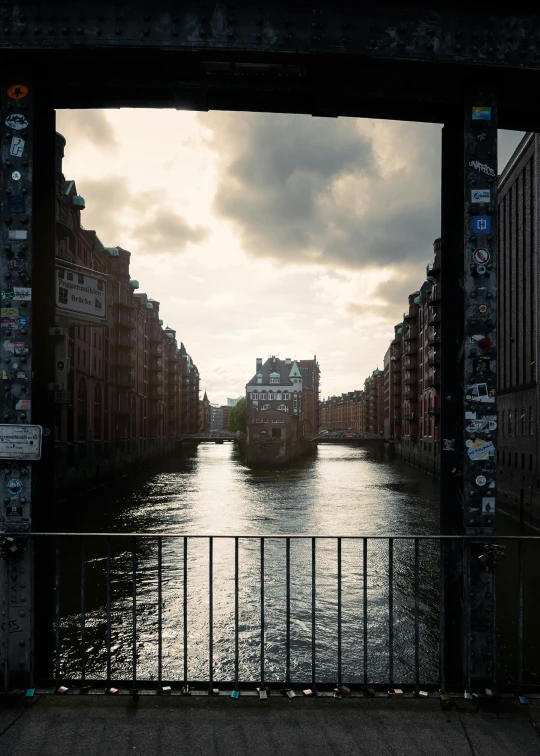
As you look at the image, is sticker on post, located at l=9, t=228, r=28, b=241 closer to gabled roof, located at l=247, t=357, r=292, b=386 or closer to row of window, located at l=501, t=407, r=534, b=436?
row of window, located at l=501, t=407, r=534, b=436

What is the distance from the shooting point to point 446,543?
4605mm

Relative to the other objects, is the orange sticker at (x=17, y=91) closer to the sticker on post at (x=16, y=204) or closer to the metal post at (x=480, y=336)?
the sticker on post at (x=16, y=204)

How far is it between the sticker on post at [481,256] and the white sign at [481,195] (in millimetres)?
384

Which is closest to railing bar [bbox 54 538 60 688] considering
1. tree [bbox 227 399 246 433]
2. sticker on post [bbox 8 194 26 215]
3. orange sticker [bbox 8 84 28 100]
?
sticker on post [bbox 8 194 26 215]

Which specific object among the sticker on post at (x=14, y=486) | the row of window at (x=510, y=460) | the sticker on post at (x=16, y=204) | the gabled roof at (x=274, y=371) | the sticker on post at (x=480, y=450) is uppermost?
the gabled roof at (x=274, y=371)

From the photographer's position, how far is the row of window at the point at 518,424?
3522cm

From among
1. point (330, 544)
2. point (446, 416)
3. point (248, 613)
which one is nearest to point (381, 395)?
point (330, 544)

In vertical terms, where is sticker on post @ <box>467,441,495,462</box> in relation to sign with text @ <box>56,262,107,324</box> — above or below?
below

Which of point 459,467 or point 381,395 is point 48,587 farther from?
point 381,395

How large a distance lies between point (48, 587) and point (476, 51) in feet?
17.6

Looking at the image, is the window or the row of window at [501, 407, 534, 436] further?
the window

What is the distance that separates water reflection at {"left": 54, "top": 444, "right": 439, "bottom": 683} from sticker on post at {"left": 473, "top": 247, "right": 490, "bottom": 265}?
19.1 ft

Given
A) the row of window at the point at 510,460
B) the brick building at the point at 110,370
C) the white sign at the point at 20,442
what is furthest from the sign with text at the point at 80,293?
the row of window at the point at 510,460

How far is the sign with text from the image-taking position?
4.91 m
